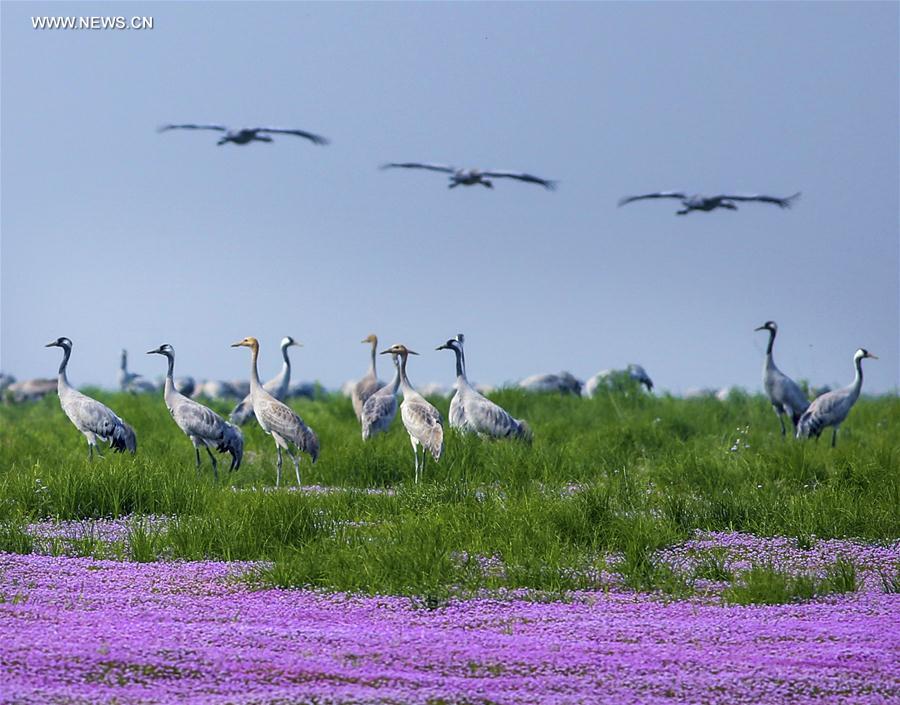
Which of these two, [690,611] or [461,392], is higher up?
[461,392]

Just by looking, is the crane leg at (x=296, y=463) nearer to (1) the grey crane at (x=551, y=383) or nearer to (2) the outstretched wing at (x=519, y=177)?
(2) the outstretched wing at (x=519, y=177)

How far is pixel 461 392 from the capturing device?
18.3 m

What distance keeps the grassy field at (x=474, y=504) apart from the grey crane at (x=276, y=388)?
2122 millimetres

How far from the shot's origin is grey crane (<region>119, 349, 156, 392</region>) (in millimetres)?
40375

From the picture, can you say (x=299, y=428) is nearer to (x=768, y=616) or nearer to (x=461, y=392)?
(x=461, y=392)

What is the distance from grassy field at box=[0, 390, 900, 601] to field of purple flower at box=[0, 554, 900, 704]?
53 centimetres

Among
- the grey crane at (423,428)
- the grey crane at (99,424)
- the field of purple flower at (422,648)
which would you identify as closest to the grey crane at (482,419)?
the grey crane at (423,428)

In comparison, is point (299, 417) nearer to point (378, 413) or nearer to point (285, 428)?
point (285, 428)

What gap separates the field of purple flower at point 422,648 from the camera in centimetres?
614

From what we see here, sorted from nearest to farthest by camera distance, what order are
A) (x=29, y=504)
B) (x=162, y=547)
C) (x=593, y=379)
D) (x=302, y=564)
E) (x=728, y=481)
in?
(x=302, y=564), (x=162, y=547), (x=29, y=504), (x=728, y=481), (x=593, y=379)

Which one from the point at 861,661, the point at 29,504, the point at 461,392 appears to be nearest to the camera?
the point at 861,661

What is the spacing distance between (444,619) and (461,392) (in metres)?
10.5

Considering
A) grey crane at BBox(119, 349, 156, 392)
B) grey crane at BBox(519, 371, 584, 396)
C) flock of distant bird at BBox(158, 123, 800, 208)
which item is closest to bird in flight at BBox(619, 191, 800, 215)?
flock of distant bird at BBox(158, 123, 800, 208)

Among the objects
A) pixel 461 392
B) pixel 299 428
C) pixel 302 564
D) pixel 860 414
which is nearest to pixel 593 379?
pixel 860 414
